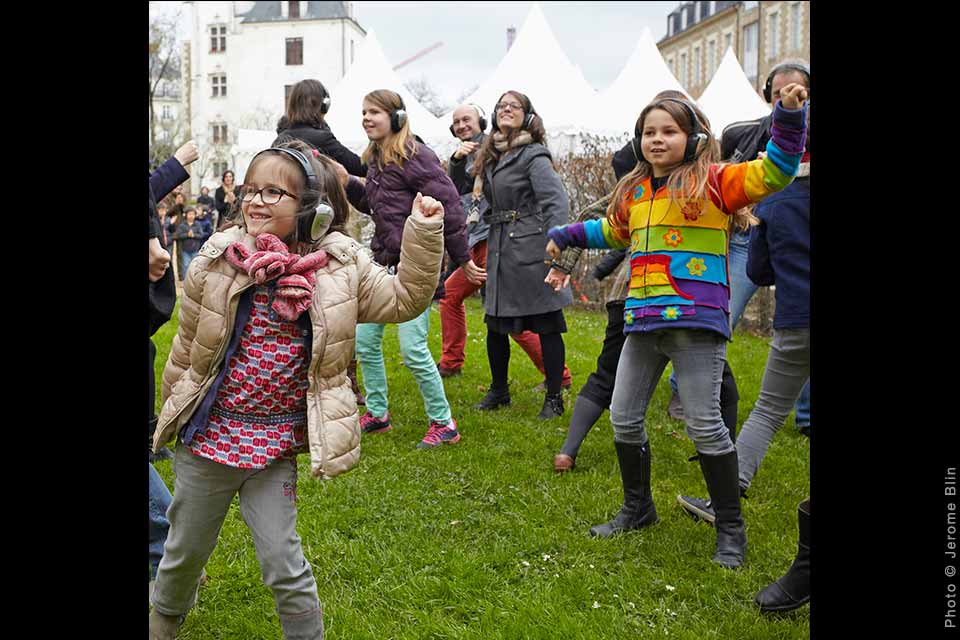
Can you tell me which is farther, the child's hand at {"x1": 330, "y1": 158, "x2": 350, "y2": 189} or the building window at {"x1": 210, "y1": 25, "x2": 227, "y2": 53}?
the building window at {"x1": 210, "y1": 25, "x2": 227, "y2": 53}

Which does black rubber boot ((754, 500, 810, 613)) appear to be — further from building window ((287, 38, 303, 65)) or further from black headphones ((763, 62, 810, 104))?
building window ((287, 38, 303, 65))

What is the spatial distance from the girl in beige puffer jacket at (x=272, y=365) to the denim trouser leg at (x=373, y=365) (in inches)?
115

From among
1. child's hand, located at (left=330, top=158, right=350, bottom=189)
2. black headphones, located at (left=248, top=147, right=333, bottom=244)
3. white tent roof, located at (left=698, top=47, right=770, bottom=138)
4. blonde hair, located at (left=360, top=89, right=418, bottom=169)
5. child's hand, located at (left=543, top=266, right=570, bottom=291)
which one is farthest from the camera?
white tent roof, located at (left=698, top=47, right=770, bottom=138)

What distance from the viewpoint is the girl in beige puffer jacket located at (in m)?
2.81

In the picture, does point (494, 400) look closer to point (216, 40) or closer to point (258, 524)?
point (258, 524)

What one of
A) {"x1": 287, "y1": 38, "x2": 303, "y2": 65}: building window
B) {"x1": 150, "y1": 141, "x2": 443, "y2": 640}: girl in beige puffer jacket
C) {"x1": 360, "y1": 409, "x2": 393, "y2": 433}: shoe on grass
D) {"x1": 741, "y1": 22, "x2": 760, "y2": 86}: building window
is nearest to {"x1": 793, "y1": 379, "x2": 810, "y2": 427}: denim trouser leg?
{"x1": 360, "y1": 409, "x2": 393, "y2": 433}: shoe on grass

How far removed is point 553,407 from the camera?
6520 mm

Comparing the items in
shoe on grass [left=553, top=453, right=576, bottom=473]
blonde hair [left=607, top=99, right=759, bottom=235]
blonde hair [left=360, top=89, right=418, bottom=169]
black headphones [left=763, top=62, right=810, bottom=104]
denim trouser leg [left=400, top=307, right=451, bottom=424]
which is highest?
black headphones [left=763, top=62, right=810, bottom=104]

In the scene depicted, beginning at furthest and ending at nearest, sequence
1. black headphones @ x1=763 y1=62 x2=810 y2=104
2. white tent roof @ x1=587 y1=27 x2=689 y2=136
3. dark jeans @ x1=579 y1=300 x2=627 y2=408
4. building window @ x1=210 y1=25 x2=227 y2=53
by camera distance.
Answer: building window @ x1=210 y1=25 x2=227 y2=53 < white tent roof @ x1=587 y1=27 x2=689 y2=136 < dark jeans @ x1=579 y1=300 x2=627 y2=408 < black headphones @ x1=763 y1=62 x2=810 y2=104

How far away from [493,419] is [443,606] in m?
2.93

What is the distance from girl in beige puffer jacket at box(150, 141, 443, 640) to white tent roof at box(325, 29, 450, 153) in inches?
521
